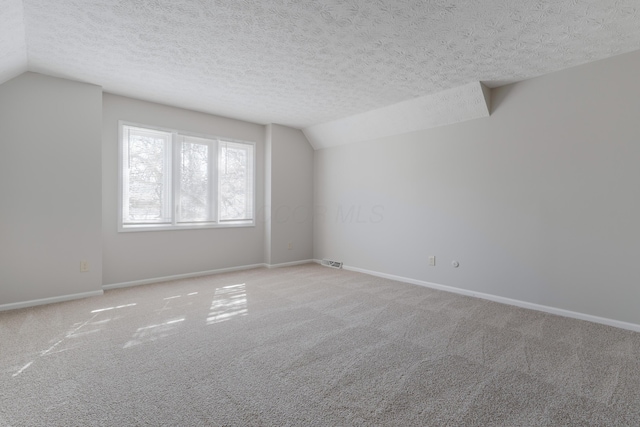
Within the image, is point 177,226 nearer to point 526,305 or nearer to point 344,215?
point 344,215

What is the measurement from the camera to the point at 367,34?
2.45 m

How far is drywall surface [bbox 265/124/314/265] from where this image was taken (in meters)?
5.28

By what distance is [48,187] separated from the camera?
329 centimetres

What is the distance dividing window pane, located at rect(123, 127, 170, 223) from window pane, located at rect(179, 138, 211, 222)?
0.23 m

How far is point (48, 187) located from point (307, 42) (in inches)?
123

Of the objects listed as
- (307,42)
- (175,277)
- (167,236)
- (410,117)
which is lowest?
(175,277)

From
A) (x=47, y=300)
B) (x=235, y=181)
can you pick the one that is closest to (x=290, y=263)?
(x=235, y=181)

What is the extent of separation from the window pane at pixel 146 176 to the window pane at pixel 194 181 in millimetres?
226

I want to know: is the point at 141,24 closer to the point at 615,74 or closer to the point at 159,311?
the point at 159,311

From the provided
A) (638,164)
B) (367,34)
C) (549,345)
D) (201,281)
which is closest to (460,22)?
(367,34)

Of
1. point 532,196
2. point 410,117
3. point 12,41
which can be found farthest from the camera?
point 410,117

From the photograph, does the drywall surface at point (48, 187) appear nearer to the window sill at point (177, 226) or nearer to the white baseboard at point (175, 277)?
the white baseboard at point (175, 277)

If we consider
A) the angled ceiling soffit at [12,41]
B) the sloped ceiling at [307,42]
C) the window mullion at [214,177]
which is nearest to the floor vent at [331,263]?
the window mullion at [214,177]

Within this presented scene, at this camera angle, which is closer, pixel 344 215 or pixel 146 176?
pixel 146 176
